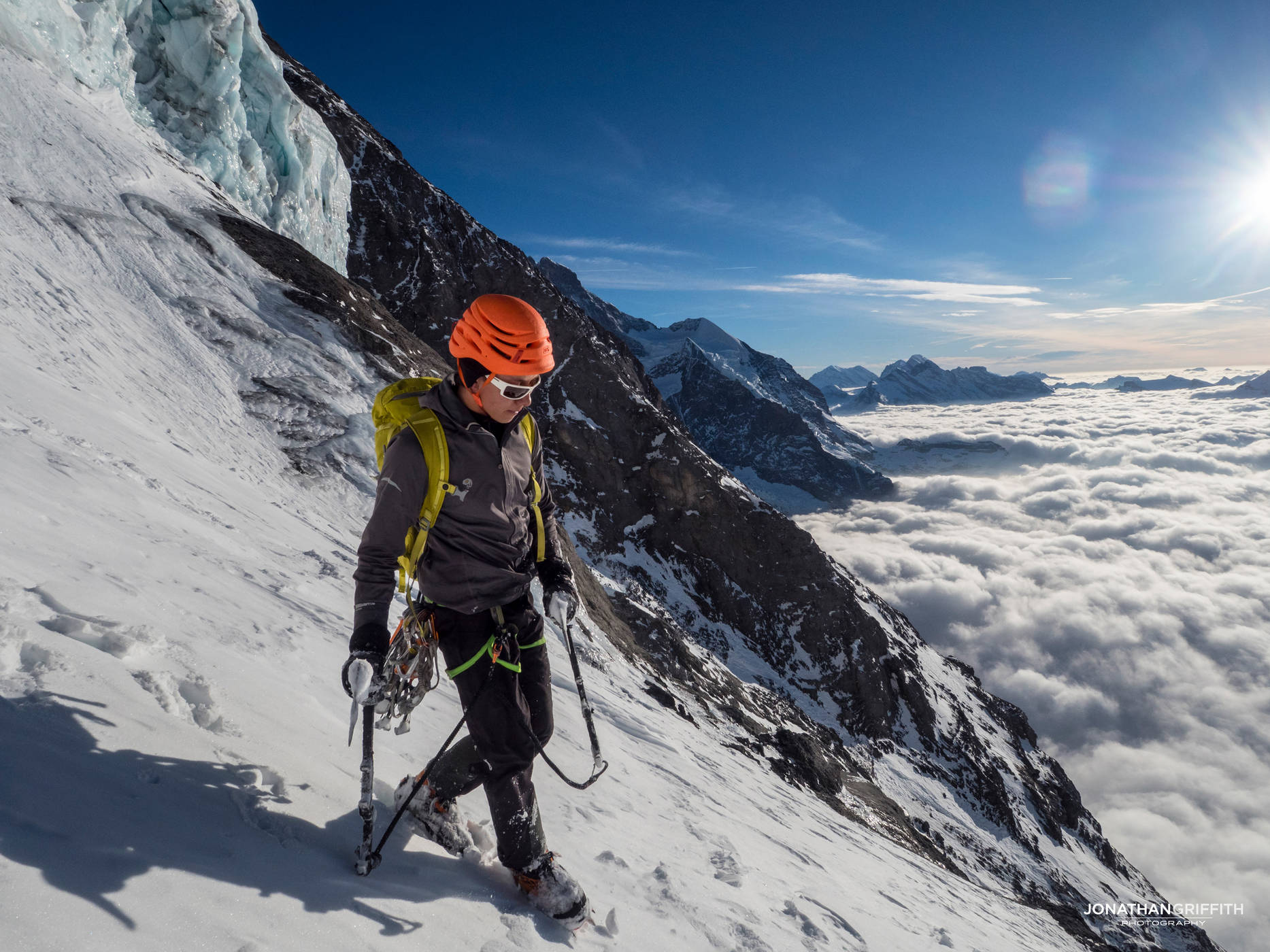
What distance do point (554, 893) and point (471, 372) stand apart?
3.12 metres

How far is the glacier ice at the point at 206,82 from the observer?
2080 cm

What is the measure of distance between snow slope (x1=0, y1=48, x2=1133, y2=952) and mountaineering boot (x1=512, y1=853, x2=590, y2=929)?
8 cm

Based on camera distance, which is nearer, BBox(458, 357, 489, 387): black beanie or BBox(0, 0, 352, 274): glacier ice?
BBox(458, 357, 489, 387): black beanie

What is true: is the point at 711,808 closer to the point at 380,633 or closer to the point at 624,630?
the point at 380,633

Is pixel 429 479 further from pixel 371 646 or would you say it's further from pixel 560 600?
pixel 560 600

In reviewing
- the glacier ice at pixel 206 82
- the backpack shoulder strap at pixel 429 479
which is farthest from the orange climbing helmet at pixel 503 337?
the glacier ice at pixel 206 82

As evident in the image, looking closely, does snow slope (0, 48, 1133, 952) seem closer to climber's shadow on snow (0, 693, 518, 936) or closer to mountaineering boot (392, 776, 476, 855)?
climber's shadow on snow (0, 693, 518, 936)

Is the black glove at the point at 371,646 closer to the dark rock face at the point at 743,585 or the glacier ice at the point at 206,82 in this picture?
the glacier ice at the point at 206,82

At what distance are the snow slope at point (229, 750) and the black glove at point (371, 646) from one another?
2.91ft

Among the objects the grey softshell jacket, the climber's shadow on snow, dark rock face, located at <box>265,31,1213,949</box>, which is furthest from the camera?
dark rock face, located at <box>265,31,1213,949</box>

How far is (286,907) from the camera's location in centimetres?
258

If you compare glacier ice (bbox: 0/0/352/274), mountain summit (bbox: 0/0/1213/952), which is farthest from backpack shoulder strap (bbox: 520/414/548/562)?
glacier ice (bbox: 0/0/352/274)

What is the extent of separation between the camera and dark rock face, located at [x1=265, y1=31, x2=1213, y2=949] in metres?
58.2

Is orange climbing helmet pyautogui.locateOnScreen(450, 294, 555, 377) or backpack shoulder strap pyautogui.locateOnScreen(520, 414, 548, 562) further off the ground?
orange climbing helmet pyautogui.locateOnScreen(450, 294, 555, 377)
